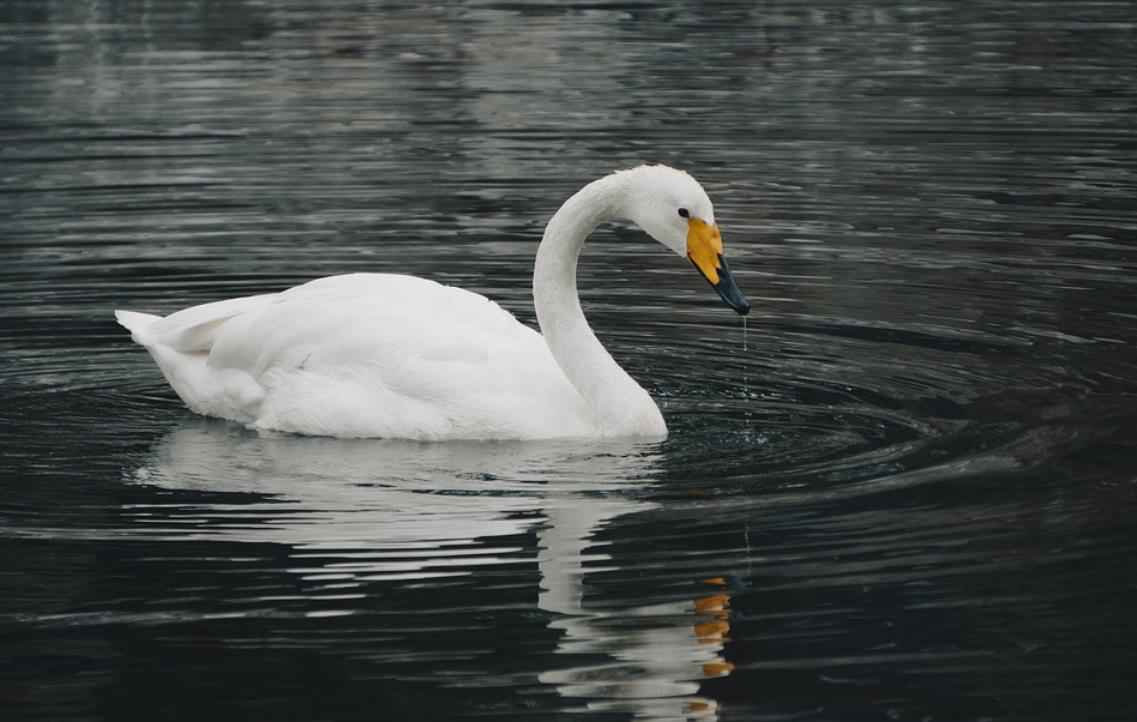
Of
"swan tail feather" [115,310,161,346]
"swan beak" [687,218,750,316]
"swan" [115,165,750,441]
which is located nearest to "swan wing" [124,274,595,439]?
"swan" [115,165,750,441]

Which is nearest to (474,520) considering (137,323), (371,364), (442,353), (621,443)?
(621,443)

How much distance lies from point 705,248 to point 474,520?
187 cm

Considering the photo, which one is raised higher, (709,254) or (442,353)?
(709,254)

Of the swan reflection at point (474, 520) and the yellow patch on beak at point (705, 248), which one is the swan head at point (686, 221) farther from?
the swan reflection at point (474, 520)

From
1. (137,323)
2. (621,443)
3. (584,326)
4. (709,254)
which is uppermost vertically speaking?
(709,254)

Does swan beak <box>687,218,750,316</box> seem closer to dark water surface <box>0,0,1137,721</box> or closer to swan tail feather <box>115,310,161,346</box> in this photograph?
dark water surface <box>0,0,1137,721</box>

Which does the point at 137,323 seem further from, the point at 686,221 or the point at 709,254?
the point at 709,254

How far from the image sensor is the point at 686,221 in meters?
9.41

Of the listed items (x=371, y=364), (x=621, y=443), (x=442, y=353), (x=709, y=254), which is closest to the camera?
(x=709, y=254)

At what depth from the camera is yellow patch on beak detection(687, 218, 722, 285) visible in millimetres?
9336

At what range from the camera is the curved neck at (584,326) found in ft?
31.2

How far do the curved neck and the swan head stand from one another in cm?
19

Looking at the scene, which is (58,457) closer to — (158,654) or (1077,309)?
(158,654)

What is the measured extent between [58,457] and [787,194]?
7831 millimetres
